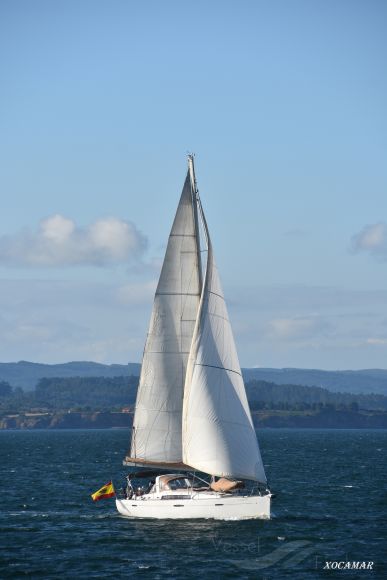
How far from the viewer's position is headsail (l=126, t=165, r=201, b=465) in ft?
207

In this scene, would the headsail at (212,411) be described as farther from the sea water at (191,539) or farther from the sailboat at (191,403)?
the sea water at (191,539)

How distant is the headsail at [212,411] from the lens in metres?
61.9

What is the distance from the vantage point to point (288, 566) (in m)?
53.1

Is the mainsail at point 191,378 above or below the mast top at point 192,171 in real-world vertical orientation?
below

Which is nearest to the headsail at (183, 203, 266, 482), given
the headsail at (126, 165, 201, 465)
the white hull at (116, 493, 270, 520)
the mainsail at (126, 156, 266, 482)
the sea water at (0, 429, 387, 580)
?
the mainsail at (126, 156, 266, 482)

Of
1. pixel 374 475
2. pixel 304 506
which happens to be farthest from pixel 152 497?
pixel 374 475

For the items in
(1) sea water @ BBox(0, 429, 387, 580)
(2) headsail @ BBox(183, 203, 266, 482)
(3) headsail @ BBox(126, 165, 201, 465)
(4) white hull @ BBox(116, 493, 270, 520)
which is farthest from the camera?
(3) headsail @ BBox(126, 165, 201, 465)

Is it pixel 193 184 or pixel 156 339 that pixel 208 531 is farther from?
pixel 193 184

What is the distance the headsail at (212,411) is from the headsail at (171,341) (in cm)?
139

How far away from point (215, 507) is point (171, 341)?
9.82m

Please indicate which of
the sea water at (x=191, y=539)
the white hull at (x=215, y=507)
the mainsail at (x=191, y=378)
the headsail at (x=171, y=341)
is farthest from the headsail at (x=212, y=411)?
the sea water at (x=191, y=539)

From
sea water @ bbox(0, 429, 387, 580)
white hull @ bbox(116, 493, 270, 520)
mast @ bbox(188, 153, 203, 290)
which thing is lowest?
sea water @ bbox(0, 429, 387, 580)

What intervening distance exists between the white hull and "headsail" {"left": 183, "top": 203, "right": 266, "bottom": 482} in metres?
1.56

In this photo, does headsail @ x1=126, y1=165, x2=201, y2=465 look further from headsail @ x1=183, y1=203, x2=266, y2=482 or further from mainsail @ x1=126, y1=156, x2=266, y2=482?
headsail @ x1=183, y1=203, x2=266, y2=482
